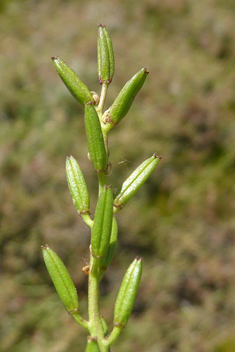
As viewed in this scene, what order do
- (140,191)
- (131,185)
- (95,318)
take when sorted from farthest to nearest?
1. (140,191)
2. (131,185)
3. (95,318)

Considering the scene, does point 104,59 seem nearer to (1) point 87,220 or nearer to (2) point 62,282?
(1) point 87,220

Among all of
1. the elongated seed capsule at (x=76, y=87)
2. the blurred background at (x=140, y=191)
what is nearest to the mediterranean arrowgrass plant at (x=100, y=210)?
the elongated seed capsule at (x=76, y=87)

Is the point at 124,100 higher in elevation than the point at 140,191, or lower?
higher

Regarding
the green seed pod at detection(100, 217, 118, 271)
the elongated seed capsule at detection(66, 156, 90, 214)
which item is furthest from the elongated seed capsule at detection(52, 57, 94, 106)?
the green seed pod at detection(100, 217, 118, 271)

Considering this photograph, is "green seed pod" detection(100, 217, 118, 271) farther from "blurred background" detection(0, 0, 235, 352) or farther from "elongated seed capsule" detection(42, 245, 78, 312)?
"blurred background" detection(0, 0, 235, 352)

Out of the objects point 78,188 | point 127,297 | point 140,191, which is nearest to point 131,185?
point 78,188

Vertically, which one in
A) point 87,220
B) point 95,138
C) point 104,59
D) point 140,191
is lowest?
point 140,191
